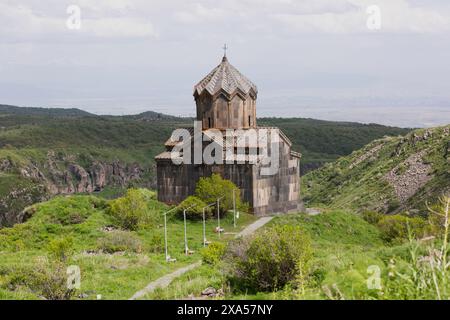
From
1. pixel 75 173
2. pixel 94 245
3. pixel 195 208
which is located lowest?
pixel 75 173

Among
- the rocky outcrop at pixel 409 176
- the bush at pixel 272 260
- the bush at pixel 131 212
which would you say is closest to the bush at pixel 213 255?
the bush at pixel 272 260

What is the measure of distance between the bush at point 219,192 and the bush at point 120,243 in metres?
5.93

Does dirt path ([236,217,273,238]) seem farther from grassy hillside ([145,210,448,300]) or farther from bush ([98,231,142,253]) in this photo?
bush ([98,231,142,253])

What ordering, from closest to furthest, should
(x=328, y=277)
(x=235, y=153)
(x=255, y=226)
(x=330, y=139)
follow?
(x=328, y=277) → (x=255, y=226) → (x=235, y=153) → (x=330, y=139)

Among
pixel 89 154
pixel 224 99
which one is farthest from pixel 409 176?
pixel 89 154

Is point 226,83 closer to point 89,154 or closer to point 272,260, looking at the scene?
point 272,260

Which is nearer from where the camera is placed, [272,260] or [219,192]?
[272,260]

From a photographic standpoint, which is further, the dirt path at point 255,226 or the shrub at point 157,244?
the dirt path at point 255,226

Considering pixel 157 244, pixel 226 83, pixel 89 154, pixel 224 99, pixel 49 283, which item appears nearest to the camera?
pixel 49 283

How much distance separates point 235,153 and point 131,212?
659cm

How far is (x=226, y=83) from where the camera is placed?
3381cm

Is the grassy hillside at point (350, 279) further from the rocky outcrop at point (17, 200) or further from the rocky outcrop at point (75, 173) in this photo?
the rocky outcrop at point (75, 173)

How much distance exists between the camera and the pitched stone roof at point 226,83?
110ft
